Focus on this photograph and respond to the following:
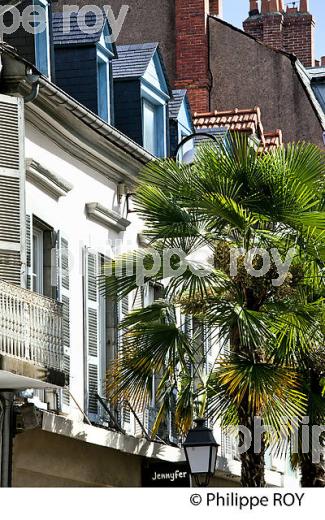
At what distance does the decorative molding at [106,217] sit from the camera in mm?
23172

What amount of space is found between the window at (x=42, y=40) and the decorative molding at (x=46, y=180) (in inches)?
54.8

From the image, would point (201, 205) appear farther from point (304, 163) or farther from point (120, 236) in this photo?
point (120, 236)

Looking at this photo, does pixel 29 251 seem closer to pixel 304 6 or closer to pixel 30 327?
pixel 30 327

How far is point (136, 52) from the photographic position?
2642 centimetres

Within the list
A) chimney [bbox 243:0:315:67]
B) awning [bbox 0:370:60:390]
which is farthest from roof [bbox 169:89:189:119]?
chimney [bbox 243:0:315:67]

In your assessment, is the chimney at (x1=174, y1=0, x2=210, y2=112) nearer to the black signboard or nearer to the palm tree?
the black signboard

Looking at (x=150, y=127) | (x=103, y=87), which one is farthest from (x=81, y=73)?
(x=150, y=127)

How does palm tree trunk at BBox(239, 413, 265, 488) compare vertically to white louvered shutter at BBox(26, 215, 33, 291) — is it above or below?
below

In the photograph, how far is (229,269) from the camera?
20141mm

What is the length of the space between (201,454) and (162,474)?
486cm

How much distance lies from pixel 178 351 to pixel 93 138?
4215 millimetres

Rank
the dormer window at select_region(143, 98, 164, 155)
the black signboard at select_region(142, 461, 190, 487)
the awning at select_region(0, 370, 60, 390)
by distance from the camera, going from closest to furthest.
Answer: the awning at select_region(0, 370, 60, 390) < the black signboard at select_region(142, 461, 190, 487) < the dormer window at select_region(143, 98, 164, 155)

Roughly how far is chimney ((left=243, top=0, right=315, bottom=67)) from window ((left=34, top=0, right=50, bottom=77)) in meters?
20.8

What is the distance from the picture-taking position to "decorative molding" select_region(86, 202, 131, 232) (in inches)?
912
